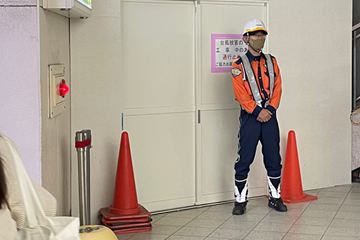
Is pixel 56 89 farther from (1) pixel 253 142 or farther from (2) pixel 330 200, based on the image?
(2) pixel 330 200

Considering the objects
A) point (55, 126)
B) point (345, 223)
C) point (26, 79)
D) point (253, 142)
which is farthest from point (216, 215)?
point (26, 79)

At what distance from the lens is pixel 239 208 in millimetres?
5320

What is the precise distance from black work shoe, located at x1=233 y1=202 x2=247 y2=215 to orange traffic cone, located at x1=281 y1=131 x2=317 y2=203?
2.16 feet

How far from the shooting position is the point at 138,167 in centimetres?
529

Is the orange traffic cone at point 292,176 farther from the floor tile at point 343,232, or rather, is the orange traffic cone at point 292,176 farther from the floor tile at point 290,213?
the floor tile at point 343,232

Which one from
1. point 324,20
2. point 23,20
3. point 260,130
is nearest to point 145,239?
point 260,130

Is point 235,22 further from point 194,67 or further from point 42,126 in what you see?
point 42,126

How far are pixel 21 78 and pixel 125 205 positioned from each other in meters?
1.99

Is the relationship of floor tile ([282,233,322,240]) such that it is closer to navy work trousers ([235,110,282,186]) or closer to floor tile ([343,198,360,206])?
navy work trousers ([235,110,282,186])

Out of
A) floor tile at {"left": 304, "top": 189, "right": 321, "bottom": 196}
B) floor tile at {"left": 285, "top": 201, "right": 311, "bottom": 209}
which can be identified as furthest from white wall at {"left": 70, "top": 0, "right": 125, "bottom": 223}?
floor tile at {"left": 304, "top": 189, "right": 321, "bottom": 196}

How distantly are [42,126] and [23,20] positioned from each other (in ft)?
1.88

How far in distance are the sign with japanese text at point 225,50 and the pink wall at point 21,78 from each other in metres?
2.80

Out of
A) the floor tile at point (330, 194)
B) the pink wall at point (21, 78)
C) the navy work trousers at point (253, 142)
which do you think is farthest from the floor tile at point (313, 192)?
the pink wall at point (21, 78)

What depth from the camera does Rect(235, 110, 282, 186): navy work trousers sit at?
5.32 meters
